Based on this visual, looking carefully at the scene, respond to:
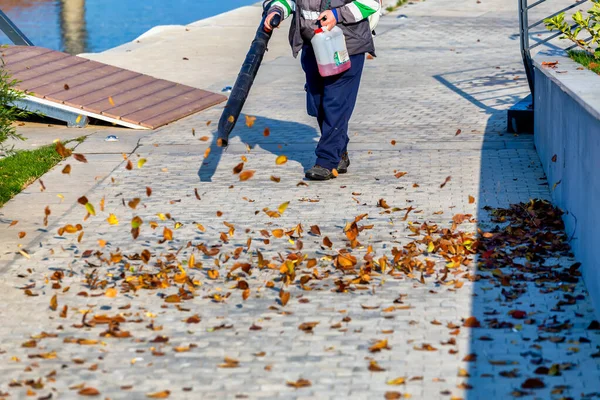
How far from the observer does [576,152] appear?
553cm

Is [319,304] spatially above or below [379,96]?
above

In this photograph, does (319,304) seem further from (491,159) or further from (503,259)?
(491,159)

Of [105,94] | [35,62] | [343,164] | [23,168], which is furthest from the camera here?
[35,62]

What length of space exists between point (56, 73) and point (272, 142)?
2842 mm

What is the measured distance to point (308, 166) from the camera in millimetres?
7891

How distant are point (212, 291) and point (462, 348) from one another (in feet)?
4.73

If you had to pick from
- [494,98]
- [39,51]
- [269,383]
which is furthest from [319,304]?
[39,51]

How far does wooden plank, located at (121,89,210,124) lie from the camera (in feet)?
31.1

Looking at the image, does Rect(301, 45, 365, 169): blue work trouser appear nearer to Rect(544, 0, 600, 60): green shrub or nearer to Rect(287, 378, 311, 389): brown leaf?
Rect(544, 0, 600, 60): green shrub

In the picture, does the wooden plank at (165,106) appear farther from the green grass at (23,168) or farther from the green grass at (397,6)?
the green grass at (397,6)

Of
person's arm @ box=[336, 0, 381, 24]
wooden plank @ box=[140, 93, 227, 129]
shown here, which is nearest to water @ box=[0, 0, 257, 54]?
wooden plank @ box=[140, 93, 227, 129]

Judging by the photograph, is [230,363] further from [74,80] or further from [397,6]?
[397,6]

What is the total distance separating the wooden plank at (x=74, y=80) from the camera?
9602mm

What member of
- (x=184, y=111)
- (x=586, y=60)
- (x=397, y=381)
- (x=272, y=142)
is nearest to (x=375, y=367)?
(x=397, y=381)
